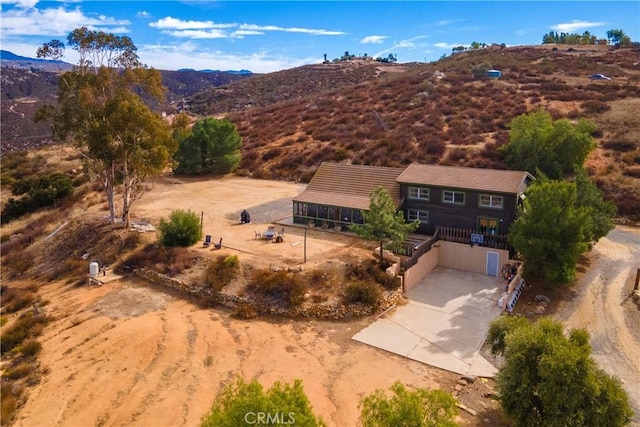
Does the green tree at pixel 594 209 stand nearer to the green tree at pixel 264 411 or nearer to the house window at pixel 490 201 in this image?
the house window at pixel 490 201

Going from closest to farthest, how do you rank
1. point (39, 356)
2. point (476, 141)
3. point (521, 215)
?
point (39, 356)
point (521, 215)
point (476, 141)

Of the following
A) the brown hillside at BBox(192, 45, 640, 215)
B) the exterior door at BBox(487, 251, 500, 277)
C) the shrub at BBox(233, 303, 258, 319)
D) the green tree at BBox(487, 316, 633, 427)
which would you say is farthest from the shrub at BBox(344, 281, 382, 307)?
the brown hillside at BBox(192, 45, 640, 215)

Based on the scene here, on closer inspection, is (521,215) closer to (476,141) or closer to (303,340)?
(303,340)

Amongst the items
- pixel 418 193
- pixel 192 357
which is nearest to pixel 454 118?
pixel 418 193

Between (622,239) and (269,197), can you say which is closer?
(622,239)

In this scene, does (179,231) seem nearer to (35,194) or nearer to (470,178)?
(470,178)

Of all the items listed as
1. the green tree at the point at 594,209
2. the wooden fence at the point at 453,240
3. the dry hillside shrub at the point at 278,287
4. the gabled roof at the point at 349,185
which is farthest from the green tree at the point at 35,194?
the green tree at the point at 594,209

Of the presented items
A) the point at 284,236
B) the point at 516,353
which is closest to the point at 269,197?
the point at 284,236
